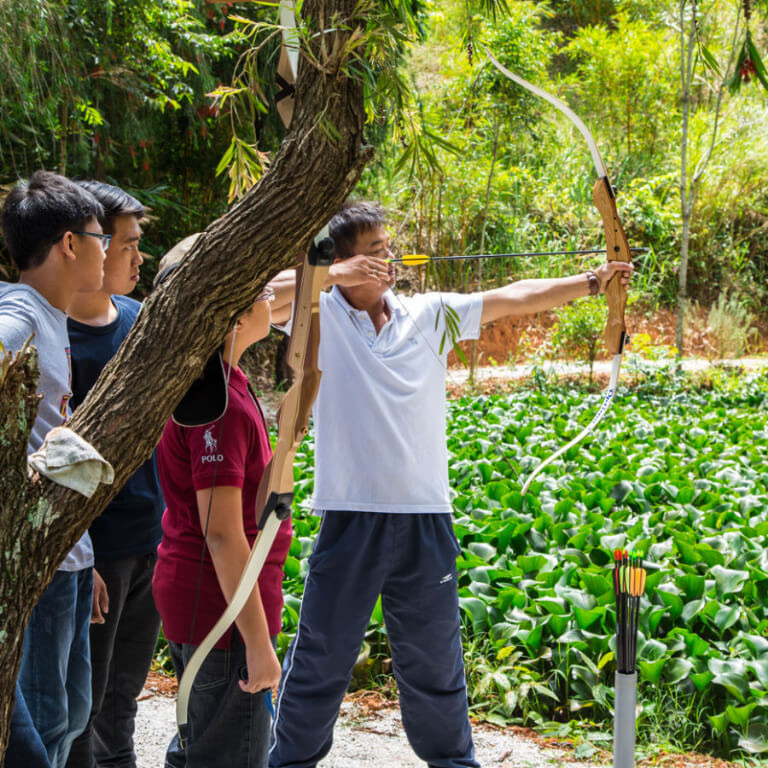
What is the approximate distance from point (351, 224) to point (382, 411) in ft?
1.50

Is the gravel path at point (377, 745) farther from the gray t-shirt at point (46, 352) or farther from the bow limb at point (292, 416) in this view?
the bow limb at point (292, 416)

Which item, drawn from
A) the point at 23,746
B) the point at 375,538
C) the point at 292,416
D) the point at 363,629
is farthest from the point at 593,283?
the point at 23,746

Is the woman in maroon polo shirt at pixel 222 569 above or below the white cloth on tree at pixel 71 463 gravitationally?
below

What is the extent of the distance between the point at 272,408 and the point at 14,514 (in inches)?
304

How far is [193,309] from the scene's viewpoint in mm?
1139

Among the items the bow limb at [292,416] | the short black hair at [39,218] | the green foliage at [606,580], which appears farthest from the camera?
the green foliage at [606,580]

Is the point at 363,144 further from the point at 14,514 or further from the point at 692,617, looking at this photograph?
the point at 692,617

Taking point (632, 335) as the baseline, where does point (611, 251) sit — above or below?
above

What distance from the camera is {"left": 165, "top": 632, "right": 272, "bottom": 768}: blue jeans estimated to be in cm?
166

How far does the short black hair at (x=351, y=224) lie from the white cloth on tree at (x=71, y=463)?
1162 mm

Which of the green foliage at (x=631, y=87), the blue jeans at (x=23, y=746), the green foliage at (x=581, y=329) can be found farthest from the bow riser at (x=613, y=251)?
the green foliage at (x=631, y=87)

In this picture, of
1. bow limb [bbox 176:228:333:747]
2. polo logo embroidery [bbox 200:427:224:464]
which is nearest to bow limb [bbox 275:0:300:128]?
bow limb [bbox 176:228:333:747]

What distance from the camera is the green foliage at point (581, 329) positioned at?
8.59m

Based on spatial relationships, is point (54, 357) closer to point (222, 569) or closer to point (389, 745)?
point (222, 569)
